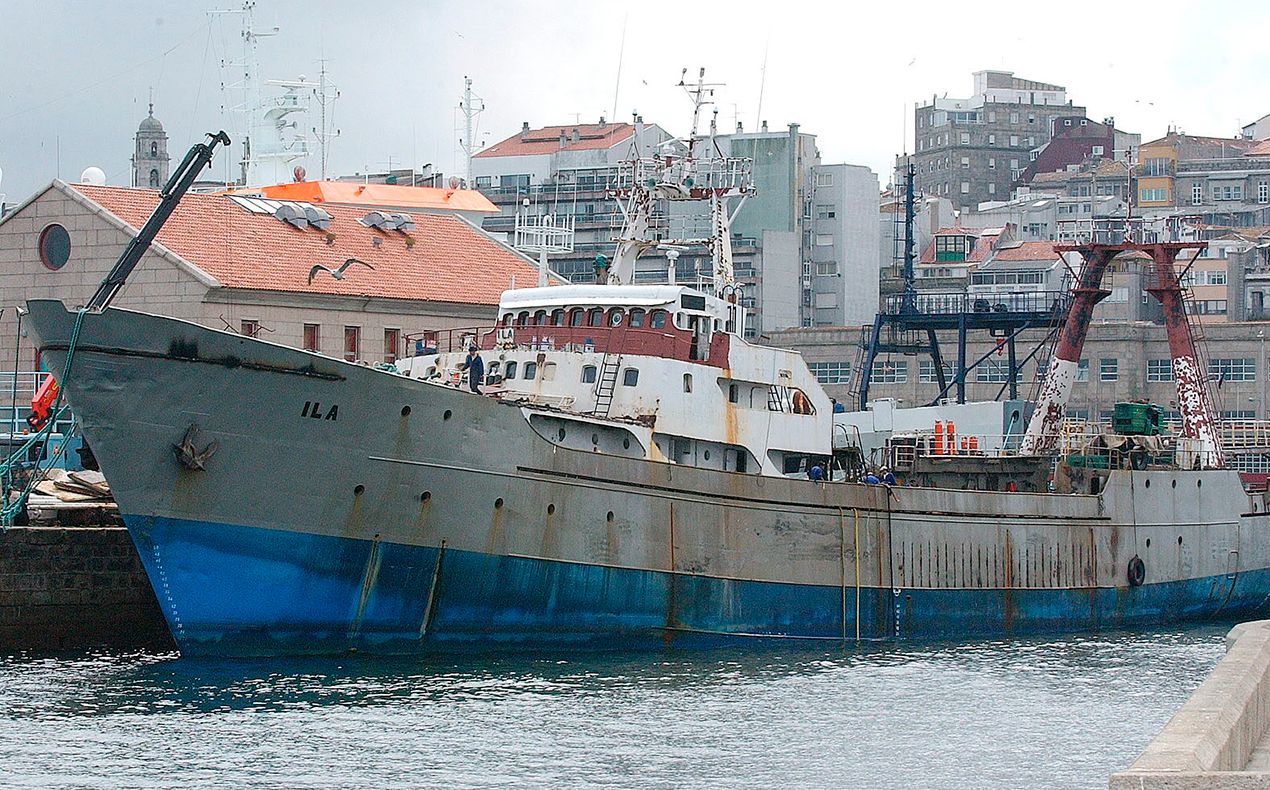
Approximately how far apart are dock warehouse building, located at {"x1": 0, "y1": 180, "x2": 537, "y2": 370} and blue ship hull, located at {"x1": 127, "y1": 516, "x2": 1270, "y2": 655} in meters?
16.4

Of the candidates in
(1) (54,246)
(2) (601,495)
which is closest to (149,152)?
(1) (54,246)

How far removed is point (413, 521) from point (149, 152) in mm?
131457

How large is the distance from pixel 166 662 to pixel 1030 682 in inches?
537

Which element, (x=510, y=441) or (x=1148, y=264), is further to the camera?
(x=1148, y=264)

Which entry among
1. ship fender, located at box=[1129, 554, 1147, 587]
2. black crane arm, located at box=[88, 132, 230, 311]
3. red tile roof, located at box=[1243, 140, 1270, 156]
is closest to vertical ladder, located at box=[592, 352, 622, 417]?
black crane arm, located at box=[88, 132, 230, 311]

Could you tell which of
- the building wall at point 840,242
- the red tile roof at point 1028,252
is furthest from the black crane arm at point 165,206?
the red tile roof at point 1028,252

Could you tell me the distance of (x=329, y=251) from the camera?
51281 millimetres

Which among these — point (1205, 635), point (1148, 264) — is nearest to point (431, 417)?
point (1205, 635)

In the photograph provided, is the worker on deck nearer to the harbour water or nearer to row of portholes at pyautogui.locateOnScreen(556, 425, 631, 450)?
row of portholes at pyautogui.locateOnScreen(556, 425, 631, 450)

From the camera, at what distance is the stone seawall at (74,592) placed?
1200 inches

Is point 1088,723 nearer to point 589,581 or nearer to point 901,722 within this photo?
point 901,722

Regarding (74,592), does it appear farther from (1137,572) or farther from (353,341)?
(1137,572)

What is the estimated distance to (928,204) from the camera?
106 m

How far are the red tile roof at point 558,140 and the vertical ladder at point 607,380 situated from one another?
64669mm
